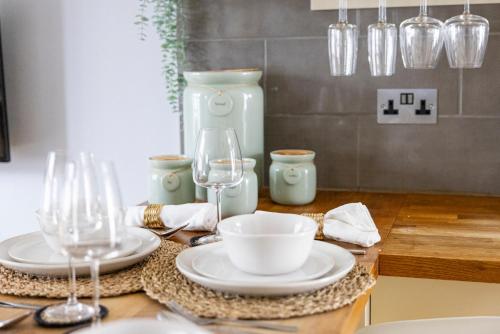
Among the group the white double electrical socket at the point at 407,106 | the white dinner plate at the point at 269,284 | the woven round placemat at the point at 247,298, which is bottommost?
the woven round placemat at the point at 247,298

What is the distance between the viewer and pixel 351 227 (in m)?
1.44

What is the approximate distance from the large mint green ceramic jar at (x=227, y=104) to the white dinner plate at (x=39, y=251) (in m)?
0.66

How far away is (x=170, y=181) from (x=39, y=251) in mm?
579

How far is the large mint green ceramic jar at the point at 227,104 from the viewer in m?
1.90

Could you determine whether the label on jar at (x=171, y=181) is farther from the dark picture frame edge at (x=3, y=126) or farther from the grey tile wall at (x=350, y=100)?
the dark picture frame edge at (x=3, y=126)

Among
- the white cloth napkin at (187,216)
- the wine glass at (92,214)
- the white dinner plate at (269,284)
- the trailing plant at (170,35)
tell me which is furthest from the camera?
the trailing plant at (170,35)

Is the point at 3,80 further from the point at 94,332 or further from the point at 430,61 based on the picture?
the point at 94,332

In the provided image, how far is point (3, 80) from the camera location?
93.7 inches

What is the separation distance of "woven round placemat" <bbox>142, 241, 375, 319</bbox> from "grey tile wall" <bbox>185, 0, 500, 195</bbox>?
35.6 inches

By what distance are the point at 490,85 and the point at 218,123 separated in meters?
0.71

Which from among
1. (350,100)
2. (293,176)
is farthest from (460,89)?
(293,176)

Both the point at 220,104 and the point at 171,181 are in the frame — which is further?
the point at 220,104

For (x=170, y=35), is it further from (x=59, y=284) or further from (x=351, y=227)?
(x=59, y=284)

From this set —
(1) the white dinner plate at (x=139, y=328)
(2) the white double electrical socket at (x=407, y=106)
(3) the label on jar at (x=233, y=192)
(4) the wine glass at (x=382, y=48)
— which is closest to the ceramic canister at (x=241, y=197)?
(3) the label on jar at (x=233, y=192)
